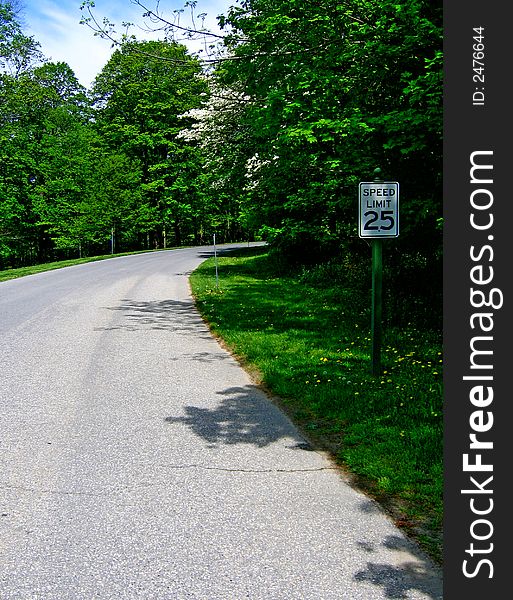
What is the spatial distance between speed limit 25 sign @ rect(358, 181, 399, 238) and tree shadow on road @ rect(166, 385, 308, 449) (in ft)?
7.73

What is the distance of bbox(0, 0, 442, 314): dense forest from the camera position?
8.84m

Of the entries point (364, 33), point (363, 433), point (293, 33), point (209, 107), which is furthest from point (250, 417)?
point (209, 107)

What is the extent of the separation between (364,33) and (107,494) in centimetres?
734

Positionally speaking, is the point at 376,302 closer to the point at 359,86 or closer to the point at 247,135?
the point at 359,86

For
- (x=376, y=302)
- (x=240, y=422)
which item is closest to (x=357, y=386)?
(x=376, y=302)

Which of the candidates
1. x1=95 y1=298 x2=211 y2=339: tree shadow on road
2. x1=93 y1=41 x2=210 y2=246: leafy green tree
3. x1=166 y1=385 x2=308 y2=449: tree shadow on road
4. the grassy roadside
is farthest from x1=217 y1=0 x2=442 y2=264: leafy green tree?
x1=93 y1=41 x2=210 y2=246: leafy green tree

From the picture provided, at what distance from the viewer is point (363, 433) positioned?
17.9ft

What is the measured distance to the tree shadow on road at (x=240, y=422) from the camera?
5516mm

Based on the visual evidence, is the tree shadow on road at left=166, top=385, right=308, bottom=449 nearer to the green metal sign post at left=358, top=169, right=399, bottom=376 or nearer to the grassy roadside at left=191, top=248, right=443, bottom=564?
the grassy roadside at left=191, top=248, right=443, bottom=564

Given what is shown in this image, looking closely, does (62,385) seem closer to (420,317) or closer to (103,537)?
(103,537)

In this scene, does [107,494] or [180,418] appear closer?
[107,494]

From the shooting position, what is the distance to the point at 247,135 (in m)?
20.6

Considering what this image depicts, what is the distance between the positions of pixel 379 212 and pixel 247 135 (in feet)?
47.5

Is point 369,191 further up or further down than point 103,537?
further up
